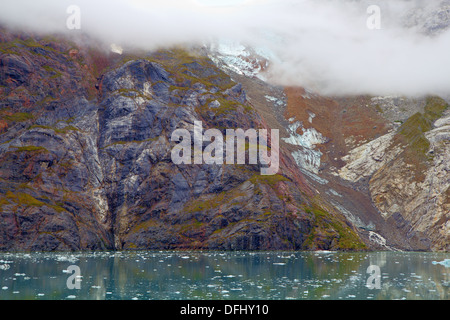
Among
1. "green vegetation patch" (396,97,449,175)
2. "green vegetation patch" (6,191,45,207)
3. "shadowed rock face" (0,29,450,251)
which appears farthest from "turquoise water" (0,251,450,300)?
"green vegetation patch" (396,97,449,175)

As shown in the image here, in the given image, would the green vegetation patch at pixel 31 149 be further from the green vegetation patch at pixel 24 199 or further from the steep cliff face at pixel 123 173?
the green vegetation patch at pixel 24 199

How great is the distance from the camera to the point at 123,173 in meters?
137

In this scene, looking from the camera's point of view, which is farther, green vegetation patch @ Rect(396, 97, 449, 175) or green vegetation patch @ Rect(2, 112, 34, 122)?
green vegetation patch @ Rect(396, 97, 449, 175)

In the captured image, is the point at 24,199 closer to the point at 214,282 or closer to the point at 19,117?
the point at 19,117

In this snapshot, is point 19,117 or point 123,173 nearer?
point 19,117

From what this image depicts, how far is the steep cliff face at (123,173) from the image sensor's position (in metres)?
118

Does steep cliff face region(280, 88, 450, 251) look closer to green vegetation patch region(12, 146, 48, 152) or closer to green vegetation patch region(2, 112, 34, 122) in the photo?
green vegetation patch region(12, 146, 48, 152)

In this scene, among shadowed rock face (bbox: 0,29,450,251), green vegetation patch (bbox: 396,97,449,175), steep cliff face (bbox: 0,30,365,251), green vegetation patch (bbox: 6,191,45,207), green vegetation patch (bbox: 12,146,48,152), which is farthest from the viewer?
green vegetation patch (bbox: 396,97,449,175)

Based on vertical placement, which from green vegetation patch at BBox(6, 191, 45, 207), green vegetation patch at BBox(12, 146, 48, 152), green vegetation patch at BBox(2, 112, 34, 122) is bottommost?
green vegetation patch at BBox(6, 191, 45, 207)

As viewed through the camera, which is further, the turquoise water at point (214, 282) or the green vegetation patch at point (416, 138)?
the green vegetation patch at point (416, 138)

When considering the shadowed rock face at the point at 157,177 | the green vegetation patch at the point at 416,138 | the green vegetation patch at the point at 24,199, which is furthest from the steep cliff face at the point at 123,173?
the green vegetation patch at the point at 416,138

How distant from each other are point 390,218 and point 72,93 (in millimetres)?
113881

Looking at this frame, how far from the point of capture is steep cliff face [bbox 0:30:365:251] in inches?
4653

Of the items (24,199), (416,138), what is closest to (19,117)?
(24,199)
